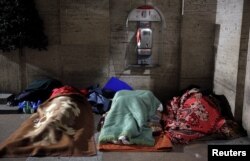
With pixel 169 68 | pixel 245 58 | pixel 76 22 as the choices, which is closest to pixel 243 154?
pixel 245 58

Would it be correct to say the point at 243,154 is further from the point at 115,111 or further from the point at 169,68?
the point at 169,68

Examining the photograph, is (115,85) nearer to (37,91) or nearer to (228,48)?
(37,91)

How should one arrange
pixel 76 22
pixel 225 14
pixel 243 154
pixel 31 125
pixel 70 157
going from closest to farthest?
pixel 243 154 → pixel 70 157 → pixel 31 125 → pixel 225 14 → pixel 76 22

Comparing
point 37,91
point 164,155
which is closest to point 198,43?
point 164,155

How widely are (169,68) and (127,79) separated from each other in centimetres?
72

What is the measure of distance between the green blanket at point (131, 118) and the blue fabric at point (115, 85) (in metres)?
0.54

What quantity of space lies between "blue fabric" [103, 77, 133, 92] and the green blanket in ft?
1.77

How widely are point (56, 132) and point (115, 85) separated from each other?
1.59m

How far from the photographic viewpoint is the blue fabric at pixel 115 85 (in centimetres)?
475

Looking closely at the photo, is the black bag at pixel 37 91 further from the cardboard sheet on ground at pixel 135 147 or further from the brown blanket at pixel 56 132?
the cardboard sheet on ground at pixel 135 147

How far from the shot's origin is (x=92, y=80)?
504cm

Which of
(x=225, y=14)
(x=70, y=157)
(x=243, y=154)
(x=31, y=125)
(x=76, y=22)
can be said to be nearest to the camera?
(x=243, y=154)

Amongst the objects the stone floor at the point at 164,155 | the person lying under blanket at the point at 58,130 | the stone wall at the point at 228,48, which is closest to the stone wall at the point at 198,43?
the stone wall at the point at 228,48

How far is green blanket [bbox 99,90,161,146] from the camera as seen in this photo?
3.36m
